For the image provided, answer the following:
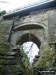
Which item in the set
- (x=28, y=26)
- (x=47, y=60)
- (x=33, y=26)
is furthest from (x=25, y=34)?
(x=47, y=60)

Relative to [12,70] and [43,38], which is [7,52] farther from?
[43,38]

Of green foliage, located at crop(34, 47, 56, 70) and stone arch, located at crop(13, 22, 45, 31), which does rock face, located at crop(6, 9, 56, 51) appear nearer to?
stone arch, located at crop(13, 22, 45, 31)

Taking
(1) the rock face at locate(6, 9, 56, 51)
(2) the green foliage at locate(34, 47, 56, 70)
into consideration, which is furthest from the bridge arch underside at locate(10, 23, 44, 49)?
(2) the green foliage at locate(34, 47, 56, 70)

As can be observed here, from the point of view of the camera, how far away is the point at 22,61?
249 inches

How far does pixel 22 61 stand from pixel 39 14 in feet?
17.1

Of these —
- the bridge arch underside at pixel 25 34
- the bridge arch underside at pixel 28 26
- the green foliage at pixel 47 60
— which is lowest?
the green foliage at pixel 47 60

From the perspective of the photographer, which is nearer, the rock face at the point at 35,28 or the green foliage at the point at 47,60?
the green foliage at the point at 47,60

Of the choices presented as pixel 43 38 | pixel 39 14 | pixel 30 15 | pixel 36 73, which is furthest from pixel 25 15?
pixel 36 73

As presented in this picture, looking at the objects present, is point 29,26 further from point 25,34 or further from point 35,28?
point 25,34

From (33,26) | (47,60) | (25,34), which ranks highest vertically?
(33,26)

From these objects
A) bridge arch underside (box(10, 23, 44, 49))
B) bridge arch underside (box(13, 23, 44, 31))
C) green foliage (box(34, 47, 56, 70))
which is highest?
bridge arch underside (box(13, 23, 44, 31))

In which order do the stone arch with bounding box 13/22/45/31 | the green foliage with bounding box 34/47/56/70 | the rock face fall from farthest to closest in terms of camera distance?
1. the stone arch with bounding box 13/22/45/31
2. the rock face
3. the green foliage with bounding box 34/47/56/70

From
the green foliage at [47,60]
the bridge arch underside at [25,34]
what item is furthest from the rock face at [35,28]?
the green foliage at [47,60]

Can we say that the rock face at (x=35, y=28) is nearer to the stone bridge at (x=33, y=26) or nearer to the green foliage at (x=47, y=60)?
the stone bridge at (x=33, y=26)
